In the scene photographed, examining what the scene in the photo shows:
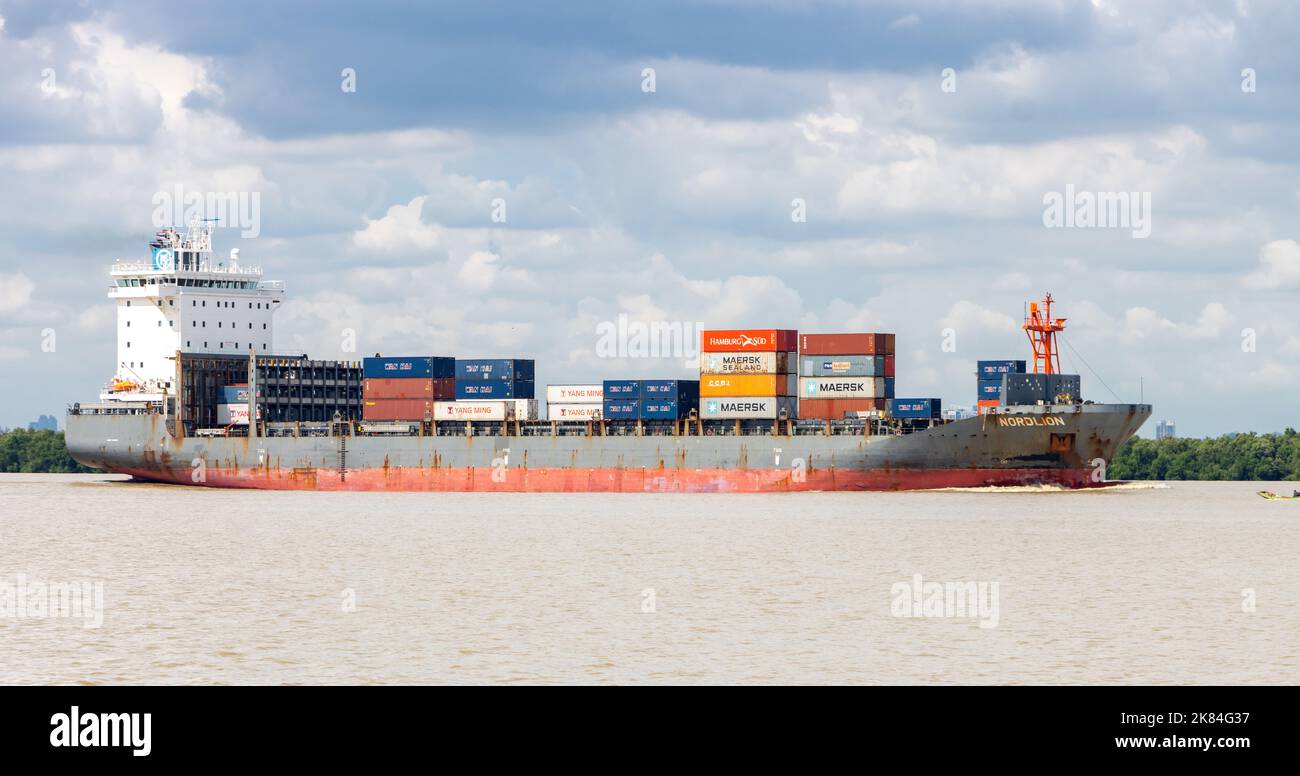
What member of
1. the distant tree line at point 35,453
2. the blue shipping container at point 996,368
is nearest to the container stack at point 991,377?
the blue shipping container at point 996,368

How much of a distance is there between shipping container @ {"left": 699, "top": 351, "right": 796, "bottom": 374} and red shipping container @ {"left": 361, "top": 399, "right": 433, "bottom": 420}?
1556 centimetres

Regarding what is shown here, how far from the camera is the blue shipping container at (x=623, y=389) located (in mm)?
77875

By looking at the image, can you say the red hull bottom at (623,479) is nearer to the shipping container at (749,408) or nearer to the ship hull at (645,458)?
the ship hull at (645,458)

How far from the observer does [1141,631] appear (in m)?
29.6

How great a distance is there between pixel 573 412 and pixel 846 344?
14.6 meters

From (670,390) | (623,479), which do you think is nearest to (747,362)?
(670,390)

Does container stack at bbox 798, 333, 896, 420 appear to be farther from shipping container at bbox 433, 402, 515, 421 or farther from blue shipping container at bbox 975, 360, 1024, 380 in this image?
shipping container at bbox 433, 402, 515, 421

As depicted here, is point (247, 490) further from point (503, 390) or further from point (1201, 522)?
point (1201, 522)

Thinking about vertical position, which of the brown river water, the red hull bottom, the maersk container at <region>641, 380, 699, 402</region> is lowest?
the brown river water

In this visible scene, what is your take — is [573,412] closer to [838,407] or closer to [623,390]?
[623,390]

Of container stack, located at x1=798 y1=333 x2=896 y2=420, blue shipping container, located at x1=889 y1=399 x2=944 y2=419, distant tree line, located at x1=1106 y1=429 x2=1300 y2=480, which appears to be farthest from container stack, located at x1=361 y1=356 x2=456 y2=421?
distant tree line, located at x1=1106 y1=429 x2=1300 y2=480

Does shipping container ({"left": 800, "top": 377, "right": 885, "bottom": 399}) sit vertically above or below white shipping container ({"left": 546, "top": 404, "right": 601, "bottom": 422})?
above

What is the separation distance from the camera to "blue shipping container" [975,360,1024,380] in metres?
75.0

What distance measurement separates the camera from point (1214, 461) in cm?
12388
